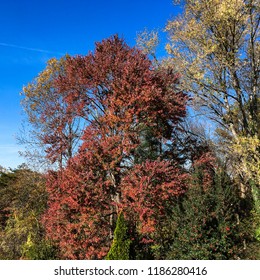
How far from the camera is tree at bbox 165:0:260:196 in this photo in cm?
1134

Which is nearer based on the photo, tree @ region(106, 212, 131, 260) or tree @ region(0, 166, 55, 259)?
tree @ region(106, 212, 131, 260)

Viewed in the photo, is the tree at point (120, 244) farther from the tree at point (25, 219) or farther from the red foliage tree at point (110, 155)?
the tree at point (25, 219)

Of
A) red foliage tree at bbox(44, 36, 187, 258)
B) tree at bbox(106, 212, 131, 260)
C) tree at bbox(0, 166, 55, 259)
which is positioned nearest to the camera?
tree at bbox(106, 212, 131, 260)

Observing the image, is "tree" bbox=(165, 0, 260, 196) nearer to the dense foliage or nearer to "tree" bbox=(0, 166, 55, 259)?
the dense foliage

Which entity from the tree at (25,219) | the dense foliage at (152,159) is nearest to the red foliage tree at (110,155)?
the dense foliage at (152,159)

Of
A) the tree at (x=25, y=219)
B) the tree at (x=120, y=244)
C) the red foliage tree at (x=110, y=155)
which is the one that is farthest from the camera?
the tree at (x=25, y=219)

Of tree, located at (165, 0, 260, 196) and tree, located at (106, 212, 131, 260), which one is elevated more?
tree, located at (165, 0, 260, 196)

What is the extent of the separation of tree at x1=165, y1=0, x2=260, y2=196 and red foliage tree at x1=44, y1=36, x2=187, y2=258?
1.57 m

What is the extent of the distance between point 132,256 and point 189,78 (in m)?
7.61

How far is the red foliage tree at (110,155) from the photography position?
29.3ft

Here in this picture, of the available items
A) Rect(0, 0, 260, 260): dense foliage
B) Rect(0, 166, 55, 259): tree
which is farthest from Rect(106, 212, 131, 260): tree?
Rect(0, 166, 55, 259): tree

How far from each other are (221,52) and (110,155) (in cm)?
648

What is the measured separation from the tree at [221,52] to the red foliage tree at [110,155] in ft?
5.16

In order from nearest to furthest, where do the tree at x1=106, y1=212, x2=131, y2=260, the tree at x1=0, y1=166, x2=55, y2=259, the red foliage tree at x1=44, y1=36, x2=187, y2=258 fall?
the tree at x1=106, y1=212, x2=131, y2=260 → the red foliage tree at x1=44, y1=36, x2=187, y2=258 → the tree at x1=0, y1=166, x2=55, y2=259
